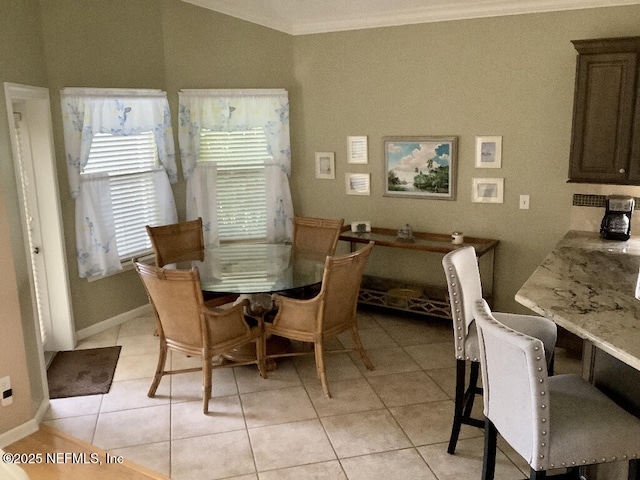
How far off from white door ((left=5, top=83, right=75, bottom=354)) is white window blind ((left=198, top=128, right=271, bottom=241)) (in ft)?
5.03

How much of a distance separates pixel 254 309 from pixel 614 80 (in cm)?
305

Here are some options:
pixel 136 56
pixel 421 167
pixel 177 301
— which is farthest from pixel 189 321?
pixel 136 56

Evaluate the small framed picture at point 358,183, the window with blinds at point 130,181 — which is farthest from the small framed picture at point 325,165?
the window with blinds at point 130,181

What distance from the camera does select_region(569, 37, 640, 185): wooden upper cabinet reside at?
12.6ft

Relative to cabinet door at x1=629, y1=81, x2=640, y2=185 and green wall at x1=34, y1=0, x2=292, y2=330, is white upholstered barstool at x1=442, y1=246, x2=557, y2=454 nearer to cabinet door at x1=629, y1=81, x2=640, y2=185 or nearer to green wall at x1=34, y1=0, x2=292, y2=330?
cabinet door at x1=629, y1=81, x2=640, y2=185

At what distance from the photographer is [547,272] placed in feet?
10.3

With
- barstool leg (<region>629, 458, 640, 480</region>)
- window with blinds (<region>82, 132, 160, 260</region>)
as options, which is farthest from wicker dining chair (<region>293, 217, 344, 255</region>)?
barstool leg (<region>629, 458, 640, 480</region>)

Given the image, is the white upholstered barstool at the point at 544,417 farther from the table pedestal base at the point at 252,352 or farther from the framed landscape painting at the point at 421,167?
the framed landscape painting at the point at 421,167

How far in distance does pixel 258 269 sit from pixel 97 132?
1.86 m

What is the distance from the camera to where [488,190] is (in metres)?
4.88

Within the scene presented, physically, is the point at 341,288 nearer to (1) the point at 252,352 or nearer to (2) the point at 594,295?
(1) the point at 252,352

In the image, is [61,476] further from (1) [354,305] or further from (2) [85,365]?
(1) [354,305]

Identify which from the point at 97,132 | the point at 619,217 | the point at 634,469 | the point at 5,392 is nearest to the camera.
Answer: the point at 634,469

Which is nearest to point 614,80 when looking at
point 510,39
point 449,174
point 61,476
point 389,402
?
point 510,39
